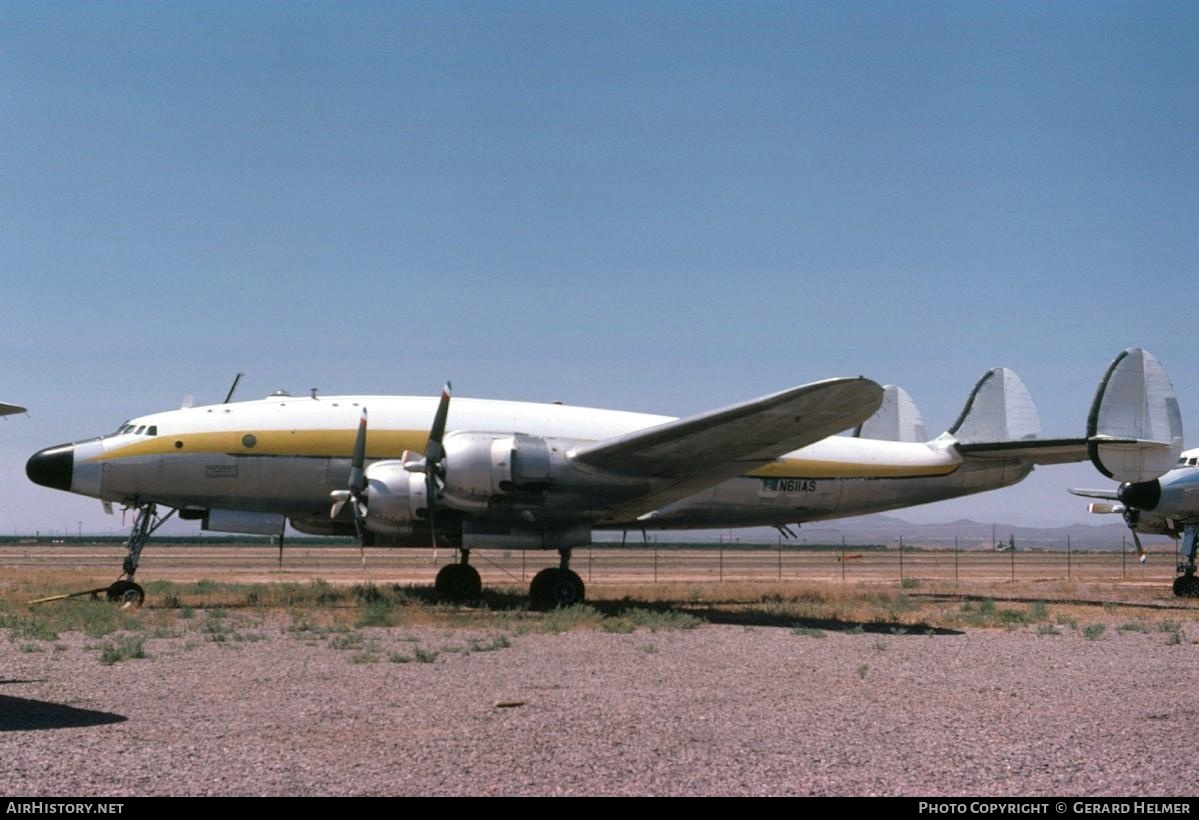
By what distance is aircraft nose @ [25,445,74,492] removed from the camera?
20656 mm

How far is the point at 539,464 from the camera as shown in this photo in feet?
62.7

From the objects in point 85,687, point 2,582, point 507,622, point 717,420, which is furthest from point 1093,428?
point 2,582

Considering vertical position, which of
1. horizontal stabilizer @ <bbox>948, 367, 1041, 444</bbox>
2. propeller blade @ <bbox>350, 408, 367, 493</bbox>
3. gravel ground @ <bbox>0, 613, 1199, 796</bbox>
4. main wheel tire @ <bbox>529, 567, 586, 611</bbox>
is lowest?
gravel ground @ <bbox>0, 613, 1199, 796</bbox>

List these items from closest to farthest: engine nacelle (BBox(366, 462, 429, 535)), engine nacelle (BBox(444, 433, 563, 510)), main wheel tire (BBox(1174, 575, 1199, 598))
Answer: engine nacelle (BBox(444, 433, 563, 510))
engine nacelle (BBox(366, 462, 429, 535))
main wheel tire (BBox(1174, 575, 1199, 598))

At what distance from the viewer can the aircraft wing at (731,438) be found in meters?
16.8

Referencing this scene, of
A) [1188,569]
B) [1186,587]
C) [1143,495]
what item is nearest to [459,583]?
[1143,495]

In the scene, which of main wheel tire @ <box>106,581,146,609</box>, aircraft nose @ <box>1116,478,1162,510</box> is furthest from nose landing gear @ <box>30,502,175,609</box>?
aircraft nose @ <box>1116,478,1162,510</box>

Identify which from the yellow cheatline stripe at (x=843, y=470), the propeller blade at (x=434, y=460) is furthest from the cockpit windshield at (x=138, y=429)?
the yellow cheatline stripe at (x=843, y=470)

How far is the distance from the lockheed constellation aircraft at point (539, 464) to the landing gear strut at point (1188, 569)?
591 centimetres

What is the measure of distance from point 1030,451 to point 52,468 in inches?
809

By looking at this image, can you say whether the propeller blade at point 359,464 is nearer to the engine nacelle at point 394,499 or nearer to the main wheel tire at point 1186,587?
the engine nacelle at point 394,499

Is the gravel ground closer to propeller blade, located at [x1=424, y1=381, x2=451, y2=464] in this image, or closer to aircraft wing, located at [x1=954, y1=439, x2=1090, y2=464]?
propeller blade, located at [x1=424, y1=381, x2=451, y2=464]

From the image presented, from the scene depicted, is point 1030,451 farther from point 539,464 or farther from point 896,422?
point 539,464

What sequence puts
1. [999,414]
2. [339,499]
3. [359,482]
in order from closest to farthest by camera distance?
[359,482], [339,499], [999,414]
